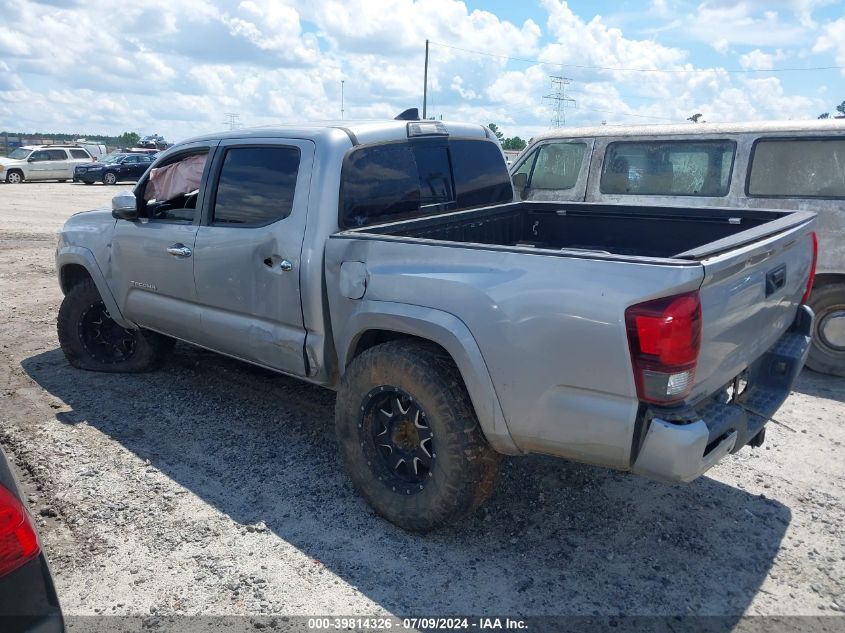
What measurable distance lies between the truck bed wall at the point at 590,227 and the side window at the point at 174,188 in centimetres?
175

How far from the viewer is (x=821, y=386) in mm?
5641

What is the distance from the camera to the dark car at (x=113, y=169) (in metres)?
29.4

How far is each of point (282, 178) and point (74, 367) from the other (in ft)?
9.77

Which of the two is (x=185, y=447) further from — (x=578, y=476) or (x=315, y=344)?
(x=578, y=476)

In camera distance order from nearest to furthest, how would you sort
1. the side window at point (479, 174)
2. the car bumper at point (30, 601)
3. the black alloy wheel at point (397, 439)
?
the car bumper at point (30, 601) → the black alloy wheel at point (397, 439) → the side window at point (479, 174)

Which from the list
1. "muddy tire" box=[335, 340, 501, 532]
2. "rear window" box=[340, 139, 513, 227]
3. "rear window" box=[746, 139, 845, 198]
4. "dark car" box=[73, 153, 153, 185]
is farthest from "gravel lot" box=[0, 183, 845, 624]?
"dark car" box=[73, 153, 153, 185]

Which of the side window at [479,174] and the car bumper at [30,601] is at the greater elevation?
the side window at [479,174]

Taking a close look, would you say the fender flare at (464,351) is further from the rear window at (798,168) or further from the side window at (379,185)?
the rear window at (798,168)

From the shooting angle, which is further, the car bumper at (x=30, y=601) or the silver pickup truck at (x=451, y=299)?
the silver pickup truck at (x=451, y=299)

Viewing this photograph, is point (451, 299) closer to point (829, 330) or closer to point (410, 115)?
point (410, 115)

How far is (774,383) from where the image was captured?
3500mm

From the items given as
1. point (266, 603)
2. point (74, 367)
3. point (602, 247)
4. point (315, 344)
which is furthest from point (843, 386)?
point (74, 367)

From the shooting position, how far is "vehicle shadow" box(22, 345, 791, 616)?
2990 mm

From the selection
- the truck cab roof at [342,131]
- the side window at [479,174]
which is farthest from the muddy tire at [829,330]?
the truck cab roof at [342,131]
